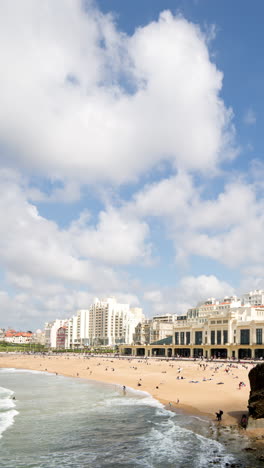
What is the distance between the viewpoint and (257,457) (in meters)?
22.3

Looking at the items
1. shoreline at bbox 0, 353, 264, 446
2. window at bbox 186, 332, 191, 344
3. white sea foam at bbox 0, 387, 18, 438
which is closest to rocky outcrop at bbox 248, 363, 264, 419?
shoreline at bbox 0, 353, 264, 446

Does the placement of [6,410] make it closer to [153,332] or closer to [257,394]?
[257,394]

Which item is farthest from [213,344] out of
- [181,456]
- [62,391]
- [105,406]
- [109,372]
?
[181,456]

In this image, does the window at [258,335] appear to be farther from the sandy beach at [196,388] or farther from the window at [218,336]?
the sandy beach at [196,388]

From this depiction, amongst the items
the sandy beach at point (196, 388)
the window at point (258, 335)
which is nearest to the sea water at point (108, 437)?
the sandy beach at point (196, 388)

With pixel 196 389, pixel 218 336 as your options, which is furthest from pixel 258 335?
pixel 196 389

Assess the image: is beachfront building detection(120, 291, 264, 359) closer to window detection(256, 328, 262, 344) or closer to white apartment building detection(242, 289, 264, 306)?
window detection(256, 328, 262, 344)

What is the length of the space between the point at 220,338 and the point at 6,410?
80944mm

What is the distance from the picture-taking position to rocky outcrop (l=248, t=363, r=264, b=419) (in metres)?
27.3

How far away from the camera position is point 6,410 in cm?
3831

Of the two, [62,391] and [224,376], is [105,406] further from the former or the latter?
[224,376]

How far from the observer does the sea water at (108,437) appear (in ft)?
75.1

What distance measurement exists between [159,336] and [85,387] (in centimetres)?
11378

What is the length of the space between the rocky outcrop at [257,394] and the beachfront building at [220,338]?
7446 cm
